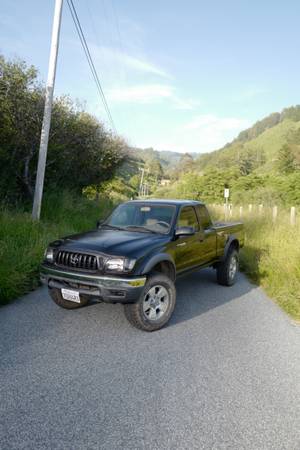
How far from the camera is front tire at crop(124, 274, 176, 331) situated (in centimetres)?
→ 398

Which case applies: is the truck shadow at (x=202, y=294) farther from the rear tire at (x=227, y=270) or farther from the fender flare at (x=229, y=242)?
the fender flare at (x=229, y=242)

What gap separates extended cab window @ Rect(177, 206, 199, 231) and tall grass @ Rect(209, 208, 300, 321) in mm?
2045

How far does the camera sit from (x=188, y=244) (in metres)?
5.12

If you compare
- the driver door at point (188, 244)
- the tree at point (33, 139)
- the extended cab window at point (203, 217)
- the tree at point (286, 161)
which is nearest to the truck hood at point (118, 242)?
the driver door at point (188, 244)

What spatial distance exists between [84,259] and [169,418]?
84.9 inches

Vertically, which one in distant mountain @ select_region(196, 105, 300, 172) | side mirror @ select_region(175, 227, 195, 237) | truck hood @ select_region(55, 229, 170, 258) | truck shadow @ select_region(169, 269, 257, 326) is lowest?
truck shadow @ select_region(169, 269, 257, 326)

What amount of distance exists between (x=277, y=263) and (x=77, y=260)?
192 inches

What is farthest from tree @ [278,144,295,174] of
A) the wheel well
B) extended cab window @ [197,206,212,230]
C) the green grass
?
the wheel well

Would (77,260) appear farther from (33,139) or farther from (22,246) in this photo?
(33,139)

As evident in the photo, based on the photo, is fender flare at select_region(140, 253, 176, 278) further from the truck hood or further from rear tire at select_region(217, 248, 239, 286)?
rear tire at select_region(217, 248, 239, 286)

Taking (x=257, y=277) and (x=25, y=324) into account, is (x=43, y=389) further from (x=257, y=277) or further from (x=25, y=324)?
(x=257, y=277)

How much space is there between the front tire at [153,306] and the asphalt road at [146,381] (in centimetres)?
16

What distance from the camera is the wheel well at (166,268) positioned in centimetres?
455

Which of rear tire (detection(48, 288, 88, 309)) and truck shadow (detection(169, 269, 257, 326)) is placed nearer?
rear tire (detection(48, 288, 88, 309))
